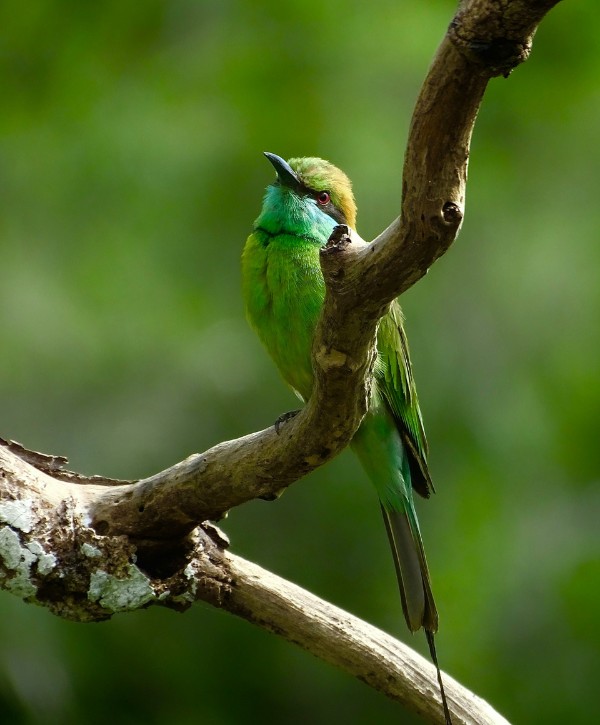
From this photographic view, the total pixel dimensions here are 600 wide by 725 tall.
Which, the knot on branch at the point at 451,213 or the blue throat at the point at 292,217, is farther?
the blue throat at the point at 292,217

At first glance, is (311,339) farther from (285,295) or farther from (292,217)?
(292,217)

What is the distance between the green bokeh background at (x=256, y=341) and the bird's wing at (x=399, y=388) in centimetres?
134

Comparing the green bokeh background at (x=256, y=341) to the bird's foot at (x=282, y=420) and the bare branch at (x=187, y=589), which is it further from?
the bird's foot at (x=282, y=420)

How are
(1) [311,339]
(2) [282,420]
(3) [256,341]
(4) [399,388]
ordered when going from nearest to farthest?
(2) [282,420], (1) [311,339], (4) [399,388], (3) [256,341]

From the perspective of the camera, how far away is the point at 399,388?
3.29 meters

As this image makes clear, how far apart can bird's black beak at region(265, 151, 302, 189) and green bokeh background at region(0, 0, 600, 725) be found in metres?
1.39

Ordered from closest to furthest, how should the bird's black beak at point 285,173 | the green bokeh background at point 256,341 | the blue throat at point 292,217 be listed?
the blue throat at point 292,217 → the bird's black beak at point 285,173 → the green bokeh background at point 256,341

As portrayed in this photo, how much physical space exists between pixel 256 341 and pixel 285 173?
1.61 metres

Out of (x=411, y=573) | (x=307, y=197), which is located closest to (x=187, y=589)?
(x=411, y=573)

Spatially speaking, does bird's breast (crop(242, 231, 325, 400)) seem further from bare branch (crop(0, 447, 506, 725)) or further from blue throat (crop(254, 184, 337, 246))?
bare branch (crop(0, 447, 506, 725))

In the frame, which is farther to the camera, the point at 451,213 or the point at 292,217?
the point at 292,217

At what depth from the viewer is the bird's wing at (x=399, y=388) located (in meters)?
3.23

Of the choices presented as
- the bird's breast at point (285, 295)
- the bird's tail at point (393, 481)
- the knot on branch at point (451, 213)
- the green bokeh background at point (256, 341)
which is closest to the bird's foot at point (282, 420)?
the bird's breast at point (285, 295)

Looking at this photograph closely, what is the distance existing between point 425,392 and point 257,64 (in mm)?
1781
